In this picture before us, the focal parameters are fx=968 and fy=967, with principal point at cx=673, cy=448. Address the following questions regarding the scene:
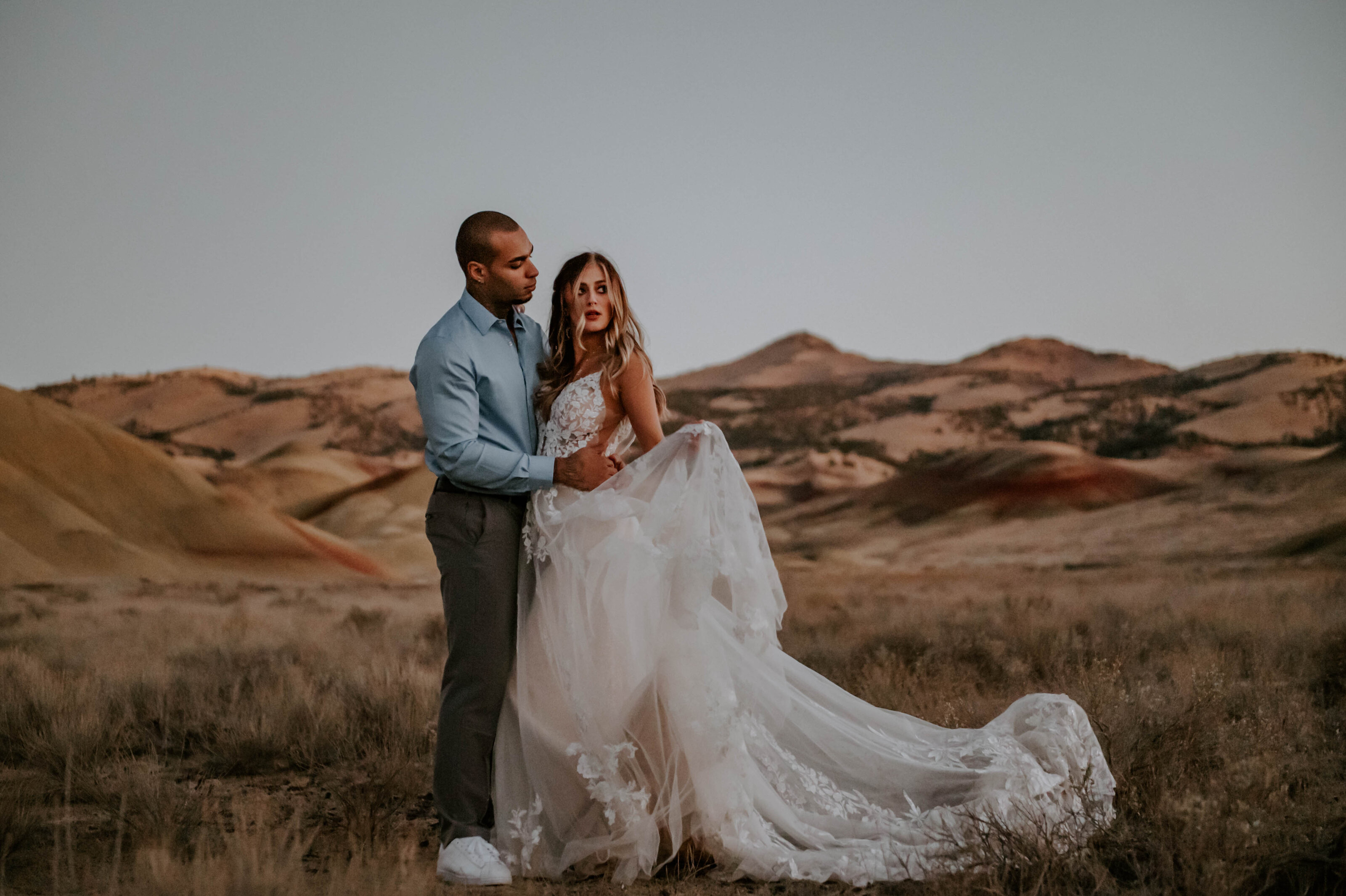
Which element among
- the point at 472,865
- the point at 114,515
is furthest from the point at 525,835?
the point at 114,515

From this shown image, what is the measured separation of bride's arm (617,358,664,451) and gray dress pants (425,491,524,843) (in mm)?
629

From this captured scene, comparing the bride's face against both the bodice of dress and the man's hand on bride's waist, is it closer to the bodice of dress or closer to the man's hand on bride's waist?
the bodice of dress

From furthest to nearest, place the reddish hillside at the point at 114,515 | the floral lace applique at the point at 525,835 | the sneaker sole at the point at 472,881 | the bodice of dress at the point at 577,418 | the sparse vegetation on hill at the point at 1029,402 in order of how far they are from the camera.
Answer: the sparse vegetation on hill at the point at 1029,402 < the reddish hillside at the point at 114,515 < the bodice of dress at the point at 577,418 < the floral lace applique at the point at 525,835 < the sneaker sole at the point at 472,881

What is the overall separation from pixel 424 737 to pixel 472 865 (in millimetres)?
2251

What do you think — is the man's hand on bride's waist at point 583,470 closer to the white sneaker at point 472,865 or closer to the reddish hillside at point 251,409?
the white sneaker at point 472,865

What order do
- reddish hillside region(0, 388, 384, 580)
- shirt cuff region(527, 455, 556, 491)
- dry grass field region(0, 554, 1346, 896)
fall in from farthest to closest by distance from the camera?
reddish hillside region(0, 388, 384, 580) → shirt cuff region(527, 455, 556, 491) → dry grass field region(0, 554, 1346, 896)

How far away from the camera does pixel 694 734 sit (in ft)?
11.4

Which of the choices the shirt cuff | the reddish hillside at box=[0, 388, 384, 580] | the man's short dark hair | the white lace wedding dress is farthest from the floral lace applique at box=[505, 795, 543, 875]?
the reddish hillside at box=[0, 388, 384, 580]

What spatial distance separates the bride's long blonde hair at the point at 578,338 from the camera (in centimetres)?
388

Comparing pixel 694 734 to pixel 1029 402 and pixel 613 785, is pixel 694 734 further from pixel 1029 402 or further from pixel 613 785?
pixel 1029 402

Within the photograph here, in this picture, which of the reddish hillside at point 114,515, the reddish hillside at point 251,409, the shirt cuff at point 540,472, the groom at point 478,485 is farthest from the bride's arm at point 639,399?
the reddish hillside at point 251,409

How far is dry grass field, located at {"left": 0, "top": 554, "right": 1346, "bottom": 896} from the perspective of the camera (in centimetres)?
312

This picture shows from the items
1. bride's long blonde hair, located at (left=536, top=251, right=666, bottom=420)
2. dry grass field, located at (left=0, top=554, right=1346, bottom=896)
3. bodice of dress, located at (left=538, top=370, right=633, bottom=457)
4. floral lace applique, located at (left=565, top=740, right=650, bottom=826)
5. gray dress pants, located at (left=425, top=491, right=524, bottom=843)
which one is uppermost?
bride's long blonde hair, located at (left=536, top=251, right=666, bottom=420)

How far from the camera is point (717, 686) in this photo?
3.53 metres
